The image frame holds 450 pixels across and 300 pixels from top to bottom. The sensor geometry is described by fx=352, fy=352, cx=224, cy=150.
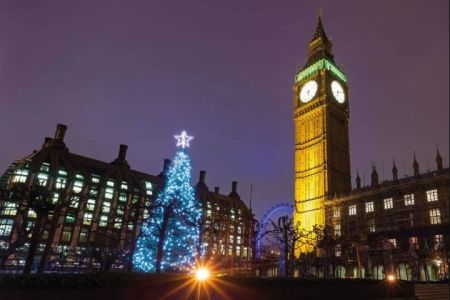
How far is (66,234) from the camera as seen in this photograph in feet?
268

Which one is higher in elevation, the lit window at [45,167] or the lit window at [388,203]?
the lit window at [45,167]

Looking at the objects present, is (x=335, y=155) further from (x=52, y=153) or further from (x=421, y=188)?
(x=52, y=153)

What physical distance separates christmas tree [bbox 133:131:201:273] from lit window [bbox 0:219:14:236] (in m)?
55.9

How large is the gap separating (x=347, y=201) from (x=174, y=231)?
49981mm

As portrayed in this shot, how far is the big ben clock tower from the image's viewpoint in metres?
82.0

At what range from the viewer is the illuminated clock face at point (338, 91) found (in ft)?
304

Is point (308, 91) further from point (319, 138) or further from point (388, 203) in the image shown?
point (388, 203)

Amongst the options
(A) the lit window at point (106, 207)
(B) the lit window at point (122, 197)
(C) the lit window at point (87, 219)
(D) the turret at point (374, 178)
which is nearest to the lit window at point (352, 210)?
(D) the turret at point (374, 178)

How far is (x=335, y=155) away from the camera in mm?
86438

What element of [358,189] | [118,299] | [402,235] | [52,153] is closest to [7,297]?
[118,299]

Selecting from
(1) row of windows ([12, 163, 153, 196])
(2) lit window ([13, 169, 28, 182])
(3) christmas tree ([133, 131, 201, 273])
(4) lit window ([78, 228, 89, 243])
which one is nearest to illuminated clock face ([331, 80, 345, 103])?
(1) row of windows ([12, 163, 153, 196])

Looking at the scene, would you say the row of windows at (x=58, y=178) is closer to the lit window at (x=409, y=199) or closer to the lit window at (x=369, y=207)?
the lit window at (x=369, y=207)

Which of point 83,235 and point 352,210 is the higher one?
point 352,210

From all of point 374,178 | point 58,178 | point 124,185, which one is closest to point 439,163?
point 374,178
